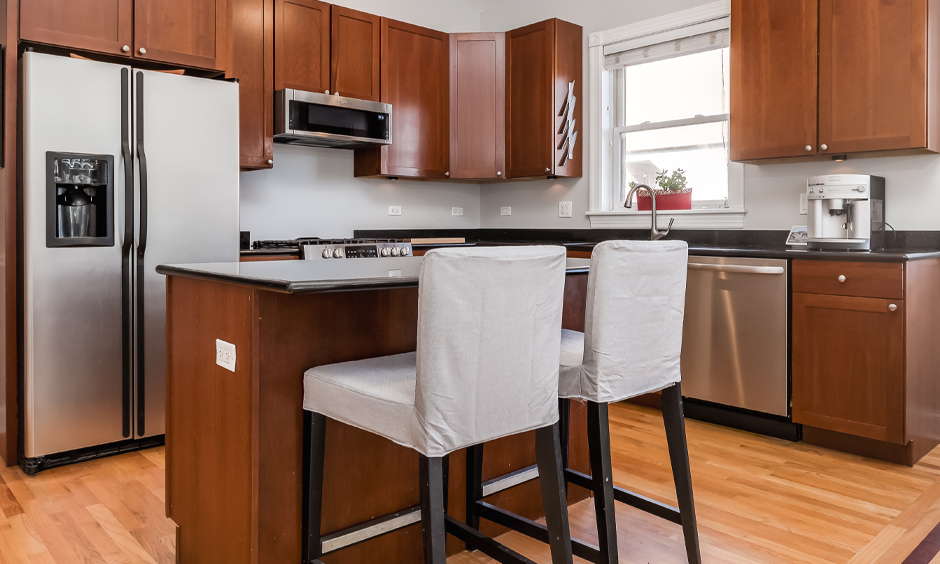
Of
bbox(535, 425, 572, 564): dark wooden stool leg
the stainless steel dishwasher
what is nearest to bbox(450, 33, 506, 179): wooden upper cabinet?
the stainless steel dishwasher

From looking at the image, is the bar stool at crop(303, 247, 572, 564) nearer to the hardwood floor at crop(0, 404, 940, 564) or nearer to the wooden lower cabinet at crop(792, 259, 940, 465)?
the hardwood floor at crop(0, 404, 940, 564)

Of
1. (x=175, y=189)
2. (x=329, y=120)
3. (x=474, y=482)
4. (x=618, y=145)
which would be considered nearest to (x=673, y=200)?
(x=618, y=145)

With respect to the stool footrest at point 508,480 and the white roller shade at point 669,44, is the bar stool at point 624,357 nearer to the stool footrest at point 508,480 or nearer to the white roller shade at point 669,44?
the stool footrest at point 508,480

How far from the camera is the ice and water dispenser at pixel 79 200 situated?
2686mm

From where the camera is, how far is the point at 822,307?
2.97 m

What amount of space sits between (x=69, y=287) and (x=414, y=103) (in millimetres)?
2534

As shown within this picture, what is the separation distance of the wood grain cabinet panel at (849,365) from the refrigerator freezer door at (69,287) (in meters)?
3.01

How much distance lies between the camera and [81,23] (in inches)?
109

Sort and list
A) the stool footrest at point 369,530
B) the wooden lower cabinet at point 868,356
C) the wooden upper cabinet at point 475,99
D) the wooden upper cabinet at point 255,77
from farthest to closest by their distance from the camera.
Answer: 1. the wooden upper cabinet at point 475,99
2. the wooden upper cabinet at point 255,77
3. the wooden lower cabinet at point 868,356
4. the stool footrest at point 369,530

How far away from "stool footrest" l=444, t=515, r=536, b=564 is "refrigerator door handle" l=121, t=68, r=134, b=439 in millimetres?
1794

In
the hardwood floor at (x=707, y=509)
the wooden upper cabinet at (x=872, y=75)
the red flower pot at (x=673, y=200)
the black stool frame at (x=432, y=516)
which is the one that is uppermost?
the wooden upper cabinet at (x=872, y=75)

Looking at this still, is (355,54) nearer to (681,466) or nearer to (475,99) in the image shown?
(475,99)

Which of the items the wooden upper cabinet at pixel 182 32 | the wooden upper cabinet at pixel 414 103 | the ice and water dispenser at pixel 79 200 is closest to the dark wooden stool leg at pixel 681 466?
the ice and water dispenser at pixel 79 200

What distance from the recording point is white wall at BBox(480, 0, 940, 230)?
3.19 m
